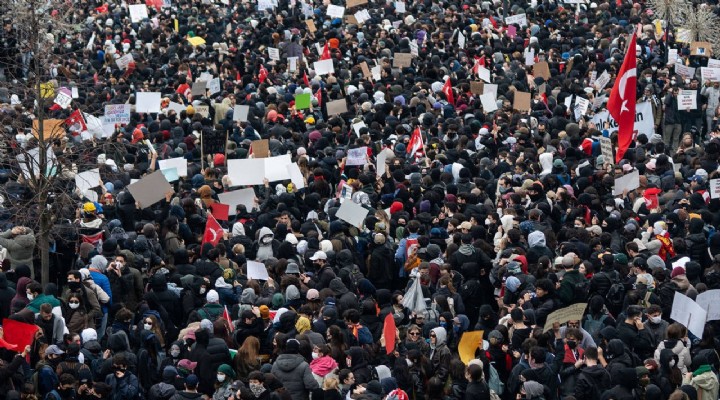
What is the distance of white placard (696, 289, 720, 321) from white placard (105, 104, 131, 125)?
41.2ft

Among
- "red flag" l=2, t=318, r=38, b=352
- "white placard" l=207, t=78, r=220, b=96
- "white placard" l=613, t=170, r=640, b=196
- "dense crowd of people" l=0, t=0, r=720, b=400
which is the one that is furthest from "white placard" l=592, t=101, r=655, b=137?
"red flag" l=2, t=318, r=38, b=352

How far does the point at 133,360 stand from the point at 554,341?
4.50 meters

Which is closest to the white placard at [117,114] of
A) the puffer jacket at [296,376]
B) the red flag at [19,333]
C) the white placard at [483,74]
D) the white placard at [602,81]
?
the white placard at [483,74]

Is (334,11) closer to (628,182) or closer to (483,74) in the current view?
(483,74)

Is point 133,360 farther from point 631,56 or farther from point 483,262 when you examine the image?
point 631,56

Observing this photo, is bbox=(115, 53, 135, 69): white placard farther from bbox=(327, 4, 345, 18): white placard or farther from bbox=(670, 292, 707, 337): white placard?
bbox=(670, 292, 707, 337): white placard

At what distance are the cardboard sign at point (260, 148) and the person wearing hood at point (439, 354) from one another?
841 centimetres

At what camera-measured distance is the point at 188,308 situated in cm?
1627

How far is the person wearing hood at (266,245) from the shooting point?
18.1 metres

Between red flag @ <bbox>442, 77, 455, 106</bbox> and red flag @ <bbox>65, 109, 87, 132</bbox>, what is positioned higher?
red flag @ <bbox>65, 109, 87, 132</bbox>

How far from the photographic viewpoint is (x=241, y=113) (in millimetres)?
25484

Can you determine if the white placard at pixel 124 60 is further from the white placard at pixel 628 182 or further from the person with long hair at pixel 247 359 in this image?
the person with long hair at pixel 247 359

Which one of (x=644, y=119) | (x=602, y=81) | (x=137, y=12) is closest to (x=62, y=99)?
(x=644, y=119)

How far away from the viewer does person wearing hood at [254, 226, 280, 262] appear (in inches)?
712
